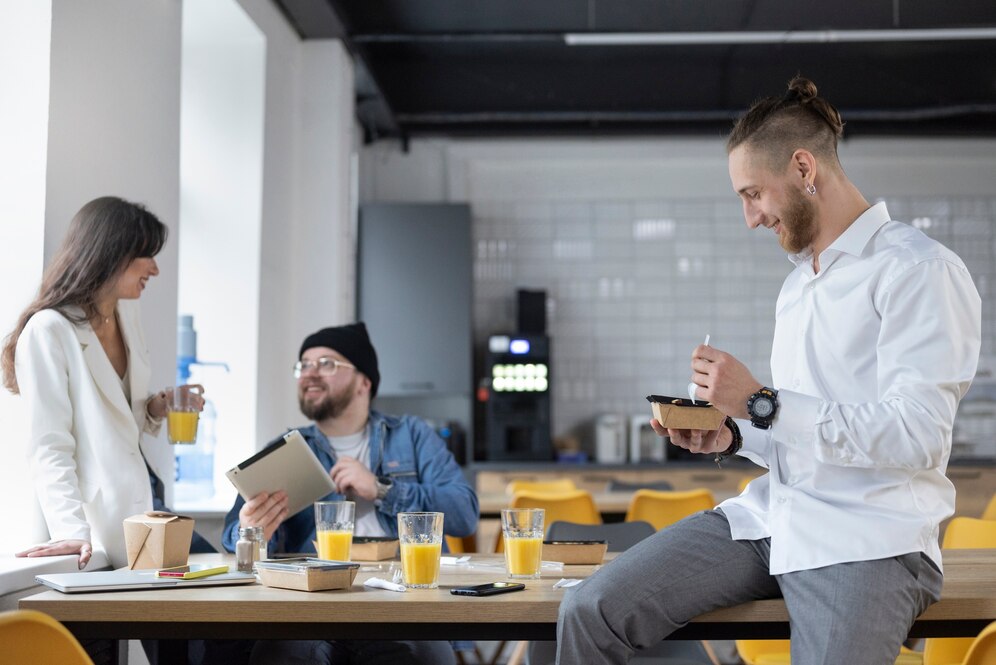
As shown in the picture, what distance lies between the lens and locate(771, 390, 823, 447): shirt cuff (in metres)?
1.70

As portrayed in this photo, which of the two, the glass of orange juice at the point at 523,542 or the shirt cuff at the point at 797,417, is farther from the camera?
the glass of orange juice at the point at 523,542

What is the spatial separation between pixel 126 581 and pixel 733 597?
3.58ft

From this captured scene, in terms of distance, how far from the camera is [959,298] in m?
1.71

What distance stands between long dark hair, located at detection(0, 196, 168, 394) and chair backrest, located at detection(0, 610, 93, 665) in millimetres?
1428

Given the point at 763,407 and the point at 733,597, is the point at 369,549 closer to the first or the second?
the point at 733,597

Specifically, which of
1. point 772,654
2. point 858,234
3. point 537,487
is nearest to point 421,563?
point 858,234

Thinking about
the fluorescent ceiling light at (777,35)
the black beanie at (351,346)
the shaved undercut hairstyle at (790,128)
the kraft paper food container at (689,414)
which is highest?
the fluorescent ceiling light at (777,35)

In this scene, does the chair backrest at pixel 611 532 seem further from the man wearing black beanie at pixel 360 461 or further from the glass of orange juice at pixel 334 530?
the glass of orange juice at pixel 334 530

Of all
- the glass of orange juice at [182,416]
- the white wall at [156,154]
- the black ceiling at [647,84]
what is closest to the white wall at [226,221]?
the white wall at [156,154]

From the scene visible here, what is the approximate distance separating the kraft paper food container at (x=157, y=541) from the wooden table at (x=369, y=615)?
0.76ft

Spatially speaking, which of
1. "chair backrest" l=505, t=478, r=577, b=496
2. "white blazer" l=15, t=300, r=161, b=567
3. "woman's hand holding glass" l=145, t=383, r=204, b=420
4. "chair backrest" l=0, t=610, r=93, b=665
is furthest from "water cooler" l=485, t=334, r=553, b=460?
"chair backrest" l=0, t=610, r=93, b=665

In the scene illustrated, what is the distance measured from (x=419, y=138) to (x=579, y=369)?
204cm

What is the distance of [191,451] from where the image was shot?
446 cm

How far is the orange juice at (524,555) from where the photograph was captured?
202 centimetres
